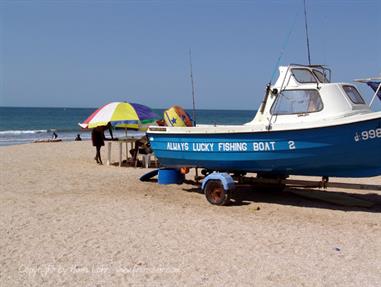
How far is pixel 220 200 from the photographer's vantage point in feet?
31.1

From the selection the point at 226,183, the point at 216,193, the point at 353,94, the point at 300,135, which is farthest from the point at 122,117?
the point at 353,94

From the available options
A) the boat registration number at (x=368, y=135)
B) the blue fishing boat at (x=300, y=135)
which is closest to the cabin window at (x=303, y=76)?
the blue fishing boat at (x=300, y=135)

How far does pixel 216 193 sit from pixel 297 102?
2.42 metres

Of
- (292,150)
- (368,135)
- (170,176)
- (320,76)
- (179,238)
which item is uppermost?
(320,76)

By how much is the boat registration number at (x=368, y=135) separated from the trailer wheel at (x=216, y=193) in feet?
8.83

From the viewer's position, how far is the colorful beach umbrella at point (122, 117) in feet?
48.5

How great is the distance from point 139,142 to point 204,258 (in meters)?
9.89

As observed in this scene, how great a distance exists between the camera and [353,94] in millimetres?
9078

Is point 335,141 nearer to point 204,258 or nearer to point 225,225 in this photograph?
point 225,225

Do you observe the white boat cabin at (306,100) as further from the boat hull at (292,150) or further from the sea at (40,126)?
the sea at (40,126)

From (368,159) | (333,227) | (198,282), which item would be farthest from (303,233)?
(198,282)

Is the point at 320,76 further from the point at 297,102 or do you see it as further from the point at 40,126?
the point at 40,126

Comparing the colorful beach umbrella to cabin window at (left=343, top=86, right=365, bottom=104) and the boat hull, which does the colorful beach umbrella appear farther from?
cabin window at (left=343, top=86, right=365, bottom=104)

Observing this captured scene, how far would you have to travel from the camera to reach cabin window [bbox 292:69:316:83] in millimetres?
9352
